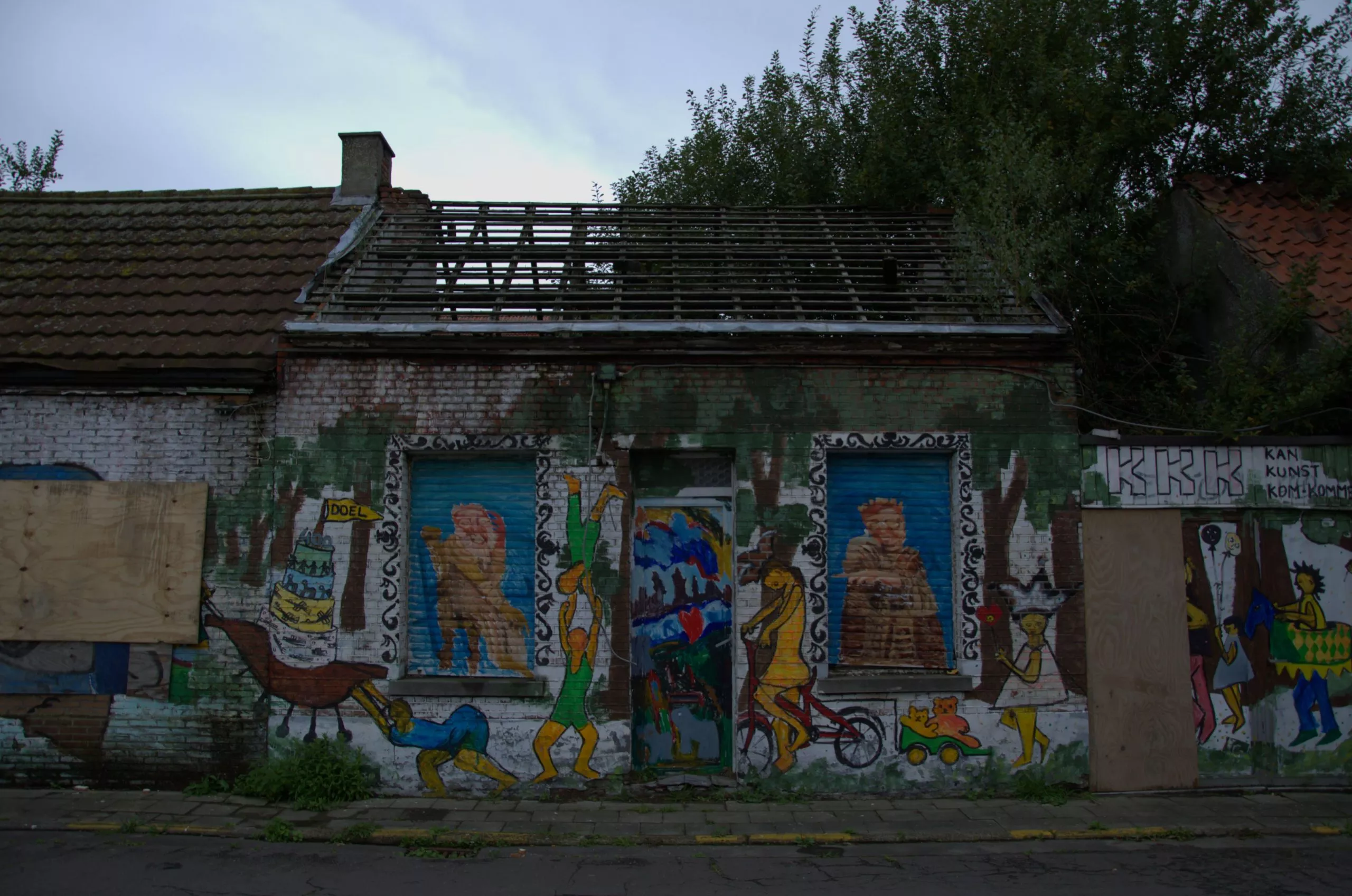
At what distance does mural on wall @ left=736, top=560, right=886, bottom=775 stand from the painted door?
0.28 m

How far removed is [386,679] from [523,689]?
1196mm

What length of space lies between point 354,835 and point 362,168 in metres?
7.48

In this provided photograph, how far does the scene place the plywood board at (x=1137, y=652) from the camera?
7.90 m

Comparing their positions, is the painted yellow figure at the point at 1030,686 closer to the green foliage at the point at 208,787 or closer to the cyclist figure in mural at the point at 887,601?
the cyclist figure in mural at the point at 887,601

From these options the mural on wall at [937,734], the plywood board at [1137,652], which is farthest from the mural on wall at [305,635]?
the plywood board at [1137,652]

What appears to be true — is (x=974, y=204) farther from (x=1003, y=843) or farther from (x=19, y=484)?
(x=19, y=484)

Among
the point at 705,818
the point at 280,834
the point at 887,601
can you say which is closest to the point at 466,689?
the point at 280,834

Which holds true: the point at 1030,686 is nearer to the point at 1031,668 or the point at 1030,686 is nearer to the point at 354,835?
the point at 1031,668

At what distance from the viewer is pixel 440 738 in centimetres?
782

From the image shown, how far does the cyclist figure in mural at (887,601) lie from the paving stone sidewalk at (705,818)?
1228mm

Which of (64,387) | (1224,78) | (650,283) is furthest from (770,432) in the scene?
(1224,78)

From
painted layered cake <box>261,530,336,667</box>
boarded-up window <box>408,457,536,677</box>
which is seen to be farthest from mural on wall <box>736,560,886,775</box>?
painted layered cake <box>261,530,336,667</box>

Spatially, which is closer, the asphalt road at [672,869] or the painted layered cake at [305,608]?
the asphalt road at [672,869]

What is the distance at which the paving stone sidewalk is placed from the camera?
6855 mm
